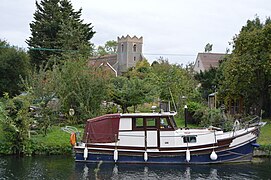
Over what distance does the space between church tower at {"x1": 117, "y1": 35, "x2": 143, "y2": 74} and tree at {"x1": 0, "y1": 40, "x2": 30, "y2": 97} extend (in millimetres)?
46690

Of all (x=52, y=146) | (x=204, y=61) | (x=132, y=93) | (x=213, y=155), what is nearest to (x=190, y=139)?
(x=213, y=155)

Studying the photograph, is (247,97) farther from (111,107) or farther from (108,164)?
(108,164)

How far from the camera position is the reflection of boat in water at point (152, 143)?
20.8m

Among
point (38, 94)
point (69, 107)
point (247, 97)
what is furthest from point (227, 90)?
point (38, 94)

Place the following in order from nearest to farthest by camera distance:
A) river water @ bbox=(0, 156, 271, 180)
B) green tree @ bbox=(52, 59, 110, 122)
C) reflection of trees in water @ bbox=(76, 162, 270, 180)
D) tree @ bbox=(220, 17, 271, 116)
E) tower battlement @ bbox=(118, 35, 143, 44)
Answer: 1. river water @ bbox=(0, 156, 271, 180)
2. reflection of trees in water @ bbox=(76, 162, 270, 180)
3. green tree @ bbox=(52, 59, 110, 122)
4. tree @ bbox=(220, 17, 271, 116)
5. tower battlement @ bbox=(118, 35, 143, 44)

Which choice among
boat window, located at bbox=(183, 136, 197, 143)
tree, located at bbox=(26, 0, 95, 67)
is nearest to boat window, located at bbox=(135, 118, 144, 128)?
boat window, located at bbox=(183, 136, 197, 143)

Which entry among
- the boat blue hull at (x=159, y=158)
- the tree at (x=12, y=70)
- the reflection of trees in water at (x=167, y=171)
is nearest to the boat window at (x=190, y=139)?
the boat blue hull at (x=159, y=158)

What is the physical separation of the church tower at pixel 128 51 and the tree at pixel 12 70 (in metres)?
46.7

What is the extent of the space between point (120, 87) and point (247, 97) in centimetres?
1013

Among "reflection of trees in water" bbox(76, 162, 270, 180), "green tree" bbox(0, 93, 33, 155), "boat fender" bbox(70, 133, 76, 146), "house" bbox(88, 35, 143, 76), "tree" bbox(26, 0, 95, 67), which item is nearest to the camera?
"reflection of trees in water" bbox(76, 162, 270, 180)

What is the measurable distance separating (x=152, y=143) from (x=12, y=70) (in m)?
27.3

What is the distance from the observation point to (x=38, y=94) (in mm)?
27906

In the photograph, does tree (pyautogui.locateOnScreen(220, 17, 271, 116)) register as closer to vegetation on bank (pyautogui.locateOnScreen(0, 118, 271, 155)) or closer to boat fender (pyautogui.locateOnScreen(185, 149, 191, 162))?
vegetation on bank (pyautogui.locateOnScreen(0, 118, 271, 155))

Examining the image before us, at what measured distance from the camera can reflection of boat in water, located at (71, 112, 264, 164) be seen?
20.8m
